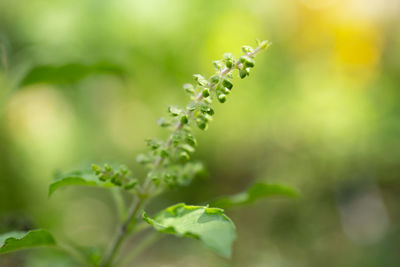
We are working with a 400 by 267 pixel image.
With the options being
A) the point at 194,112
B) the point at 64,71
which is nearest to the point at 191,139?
the point at 194,112

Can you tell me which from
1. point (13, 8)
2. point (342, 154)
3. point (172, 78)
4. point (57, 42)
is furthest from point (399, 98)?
point (13, 8)

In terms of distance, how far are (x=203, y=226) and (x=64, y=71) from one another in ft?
3.16

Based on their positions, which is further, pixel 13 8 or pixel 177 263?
pixel 13 8

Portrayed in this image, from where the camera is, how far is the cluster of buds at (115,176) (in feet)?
2.99

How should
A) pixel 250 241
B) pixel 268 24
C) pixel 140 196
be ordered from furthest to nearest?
1. pixel 268 24
2. pixel 250 241
3. pixel 140 196

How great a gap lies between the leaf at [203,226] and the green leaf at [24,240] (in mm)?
278

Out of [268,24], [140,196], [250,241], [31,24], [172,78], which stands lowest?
[140,196]

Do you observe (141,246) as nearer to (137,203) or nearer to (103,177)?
(137,203)

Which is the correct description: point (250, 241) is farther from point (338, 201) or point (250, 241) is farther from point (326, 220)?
point (338, 201)

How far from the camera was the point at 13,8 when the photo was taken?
10.5 ft

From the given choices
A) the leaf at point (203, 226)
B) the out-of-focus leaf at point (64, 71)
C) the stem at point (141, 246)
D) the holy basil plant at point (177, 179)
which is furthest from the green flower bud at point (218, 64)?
the out-of-focus leaf at point (64, 71)

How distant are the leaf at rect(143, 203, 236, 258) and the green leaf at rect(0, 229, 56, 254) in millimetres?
278

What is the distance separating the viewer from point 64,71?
1465 millimetres

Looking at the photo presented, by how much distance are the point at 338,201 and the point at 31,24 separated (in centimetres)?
302
